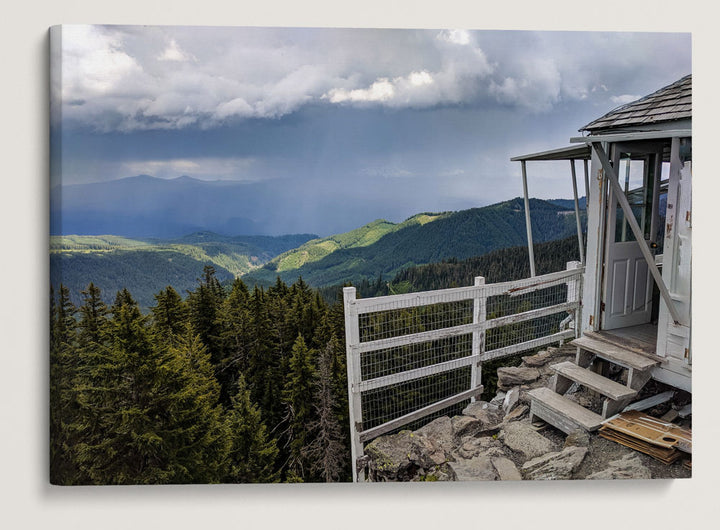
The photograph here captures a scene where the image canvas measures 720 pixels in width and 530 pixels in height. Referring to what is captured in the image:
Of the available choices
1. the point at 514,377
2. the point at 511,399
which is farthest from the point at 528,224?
the point at 511,399

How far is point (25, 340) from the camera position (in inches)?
93.7

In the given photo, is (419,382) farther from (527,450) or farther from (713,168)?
(713,168)

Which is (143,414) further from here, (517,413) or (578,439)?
(578,439)

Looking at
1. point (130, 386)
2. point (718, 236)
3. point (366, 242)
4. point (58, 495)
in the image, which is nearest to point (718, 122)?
point (718, 236)

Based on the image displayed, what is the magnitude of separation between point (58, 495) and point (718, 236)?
159 inches

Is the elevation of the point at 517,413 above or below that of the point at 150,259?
below

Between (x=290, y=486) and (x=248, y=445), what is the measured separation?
35 centimetres

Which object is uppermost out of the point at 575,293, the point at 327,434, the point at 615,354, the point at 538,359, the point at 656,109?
the point at 656,109

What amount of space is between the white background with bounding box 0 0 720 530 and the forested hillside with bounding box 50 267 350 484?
4.9 inches

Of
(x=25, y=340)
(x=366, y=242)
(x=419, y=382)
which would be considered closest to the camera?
(x=25, y=340)

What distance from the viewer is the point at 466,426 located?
2.65m

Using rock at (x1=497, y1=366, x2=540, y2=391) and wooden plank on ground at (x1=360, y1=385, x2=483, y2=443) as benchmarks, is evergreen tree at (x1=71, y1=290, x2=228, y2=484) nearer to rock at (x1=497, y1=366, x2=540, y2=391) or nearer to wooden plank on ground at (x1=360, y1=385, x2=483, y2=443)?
wooden plank on ground at (x1=360, y1=385, x2=483, y2=443)

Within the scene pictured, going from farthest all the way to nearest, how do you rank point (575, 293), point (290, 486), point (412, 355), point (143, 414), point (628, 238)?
1. point (575, 293)
2. point (628, 238)
3. point (412, 355)
4. point (290, 486)
5. point (143, 414)

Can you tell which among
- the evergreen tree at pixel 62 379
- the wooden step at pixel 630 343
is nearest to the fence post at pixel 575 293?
the wooden step at pixel 630 343
